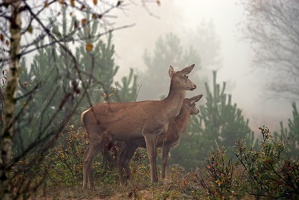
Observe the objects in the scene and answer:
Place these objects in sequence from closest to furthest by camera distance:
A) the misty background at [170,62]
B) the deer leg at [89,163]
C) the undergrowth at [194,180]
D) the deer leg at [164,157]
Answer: the undergrowth at [194,180], the deer leg at [89,163], the deer leg at [164,157], the misty background at [170,62]

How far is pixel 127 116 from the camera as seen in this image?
26.2ft

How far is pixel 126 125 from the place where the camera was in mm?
7941

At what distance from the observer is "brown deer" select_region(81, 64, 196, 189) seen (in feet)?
25.6

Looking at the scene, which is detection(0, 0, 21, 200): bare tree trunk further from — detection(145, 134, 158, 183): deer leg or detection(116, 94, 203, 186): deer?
detection(116, 94, 203, 186): deer

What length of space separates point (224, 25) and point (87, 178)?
12479cm

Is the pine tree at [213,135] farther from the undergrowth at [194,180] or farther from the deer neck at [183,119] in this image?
the deer neck at [183,119]

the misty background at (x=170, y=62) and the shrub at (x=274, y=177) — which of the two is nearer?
the shrub at (x=274, y=177)

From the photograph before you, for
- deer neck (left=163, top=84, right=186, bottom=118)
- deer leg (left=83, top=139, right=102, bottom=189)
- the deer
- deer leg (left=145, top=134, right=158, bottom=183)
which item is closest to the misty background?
the deer

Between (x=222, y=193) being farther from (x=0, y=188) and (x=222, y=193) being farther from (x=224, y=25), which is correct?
(x=224, y=25)

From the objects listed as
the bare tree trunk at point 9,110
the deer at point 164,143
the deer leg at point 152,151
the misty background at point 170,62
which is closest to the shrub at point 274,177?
the deer leg at point 152,151

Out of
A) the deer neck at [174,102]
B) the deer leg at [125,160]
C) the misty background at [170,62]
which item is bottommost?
the deer leg at [125,160]

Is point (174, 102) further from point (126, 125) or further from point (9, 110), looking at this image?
point (9, 110)

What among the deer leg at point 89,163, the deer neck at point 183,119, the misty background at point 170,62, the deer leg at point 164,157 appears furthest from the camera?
the misty background at point 170,62

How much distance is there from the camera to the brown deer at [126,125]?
779 cm
